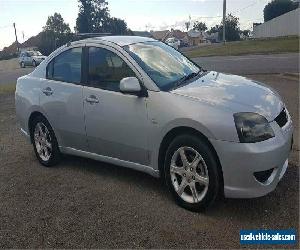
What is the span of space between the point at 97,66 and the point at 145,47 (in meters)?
0.67

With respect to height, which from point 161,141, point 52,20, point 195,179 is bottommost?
point 195,179

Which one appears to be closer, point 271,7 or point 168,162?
point 168,162

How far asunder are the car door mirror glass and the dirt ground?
4.10 feet

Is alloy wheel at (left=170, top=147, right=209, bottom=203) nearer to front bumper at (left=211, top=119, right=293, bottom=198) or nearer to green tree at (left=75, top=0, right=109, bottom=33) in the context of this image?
front bumper at (left=211, top=119, right=293, bottom=198)

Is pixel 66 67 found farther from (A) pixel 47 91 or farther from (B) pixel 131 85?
(B) pixel 131 85

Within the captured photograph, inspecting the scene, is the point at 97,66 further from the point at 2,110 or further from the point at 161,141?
the point at 2,110

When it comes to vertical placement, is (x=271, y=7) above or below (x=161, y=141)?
above

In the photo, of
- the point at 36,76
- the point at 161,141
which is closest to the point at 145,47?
the point at 161,141

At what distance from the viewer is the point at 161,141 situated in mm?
4469

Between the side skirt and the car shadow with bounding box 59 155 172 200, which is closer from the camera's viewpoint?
→ the side skirt

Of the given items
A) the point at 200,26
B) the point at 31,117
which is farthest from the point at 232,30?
the point at 31,117

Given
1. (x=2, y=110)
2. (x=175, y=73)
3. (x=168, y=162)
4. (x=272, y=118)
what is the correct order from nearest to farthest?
(x=272, y=118), (x=168, y=162), (x=175, y=73), (x=2, y=110)

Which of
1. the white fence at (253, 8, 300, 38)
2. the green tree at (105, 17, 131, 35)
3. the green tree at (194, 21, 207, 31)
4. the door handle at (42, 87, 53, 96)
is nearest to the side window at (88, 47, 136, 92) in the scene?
the door handle at (42, 87, 53, 96)

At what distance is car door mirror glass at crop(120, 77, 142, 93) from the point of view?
4570 millimetres
